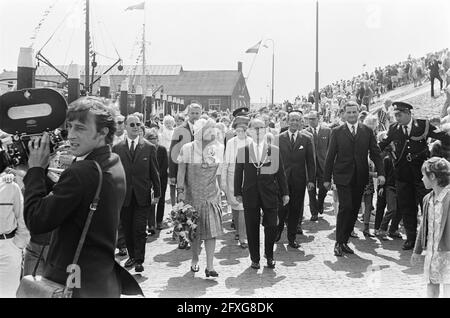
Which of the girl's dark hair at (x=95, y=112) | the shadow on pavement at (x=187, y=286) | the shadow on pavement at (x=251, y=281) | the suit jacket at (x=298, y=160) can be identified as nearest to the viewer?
the girl's dark hair at (x=95, y=112)

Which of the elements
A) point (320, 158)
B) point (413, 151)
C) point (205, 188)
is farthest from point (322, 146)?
point (205, 188)

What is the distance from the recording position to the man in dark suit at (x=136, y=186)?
693 centimetres

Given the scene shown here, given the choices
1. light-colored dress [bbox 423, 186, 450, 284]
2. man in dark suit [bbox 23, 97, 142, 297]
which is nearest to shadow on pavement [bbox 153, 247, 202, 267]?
light-colored dress [bbox 423, 186, 450, 284]

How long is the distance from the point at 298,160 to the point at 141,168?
2797 millimetres

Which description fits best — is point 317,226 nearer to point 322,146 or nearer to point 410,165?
point 322,146

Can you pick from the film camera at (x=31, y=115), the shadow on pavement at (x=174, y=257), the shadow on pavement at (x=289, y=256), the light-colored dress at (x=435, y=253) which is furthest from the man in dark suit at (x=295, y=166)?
the film camera at (x=31, y=115)

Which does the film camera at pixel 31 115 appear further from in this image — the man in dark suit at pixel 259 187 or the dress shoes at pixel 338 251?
the dress shoes at pixel 338 251

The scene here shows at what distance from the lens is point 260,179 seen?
7207mm

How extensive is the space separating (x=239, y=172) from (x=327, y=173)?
1535mm

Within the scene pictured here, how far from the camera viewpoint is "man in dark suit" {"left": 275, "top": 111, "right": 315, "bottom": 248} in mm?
8367

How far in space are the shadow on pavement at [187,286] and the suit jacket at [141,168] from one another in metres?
1.22

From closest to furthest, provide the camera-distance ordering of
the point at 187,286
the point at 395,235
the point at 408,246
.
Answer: the point at 187,286
the point at 408,246
the point at 395,235

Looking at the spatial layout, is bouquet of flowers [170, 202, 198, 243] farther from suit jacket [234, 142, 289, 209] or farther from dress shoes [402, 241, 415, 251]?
dress shoes [402, 241, 415, 251]

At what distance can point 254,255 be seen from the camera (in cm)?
705
